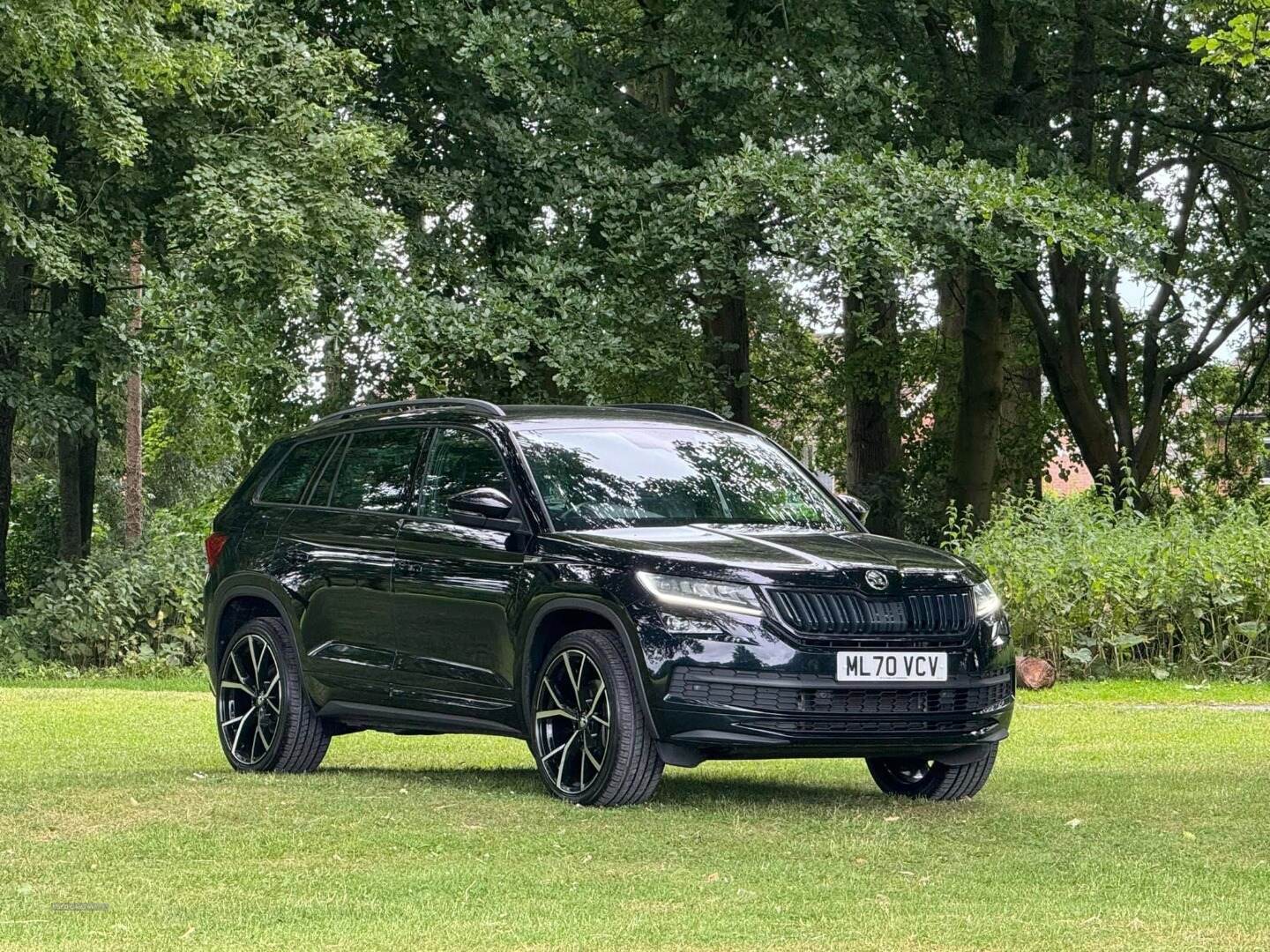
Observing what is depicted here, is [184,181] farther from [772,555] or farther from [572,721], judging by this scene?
[772,555]

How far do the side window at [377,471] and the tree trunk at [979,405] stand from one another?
57.2 ft

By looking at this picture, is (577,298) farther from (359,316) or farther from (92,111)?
(92,111)

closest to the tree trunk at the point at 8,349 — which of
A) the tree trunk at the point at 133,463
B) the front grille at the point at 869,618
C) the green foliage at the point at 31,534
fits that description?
the green foliage at the point at 31,534

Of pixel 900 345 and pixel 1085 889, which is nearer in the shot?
pixel 1085 889

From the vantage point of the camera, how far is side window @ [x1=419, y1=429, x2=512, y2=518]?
9.91m

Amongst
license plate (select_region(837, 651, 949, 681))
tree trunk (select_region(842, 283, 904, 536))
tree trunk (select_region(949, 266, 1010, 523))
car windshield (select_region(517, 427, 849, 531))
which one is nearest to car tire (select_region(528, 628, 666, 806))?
car windshield (select_region(517, 427, 849, 531))

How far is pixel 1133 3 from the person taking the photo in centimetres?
2711

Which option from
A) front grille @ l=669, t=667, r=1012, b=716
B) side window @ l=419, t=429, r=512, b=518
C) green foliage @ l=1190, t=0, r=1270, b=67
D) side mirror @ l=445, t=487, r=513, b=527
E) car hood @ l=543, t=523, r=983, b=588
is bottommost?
front grille @ l=669, t=667, r=1012, b=716

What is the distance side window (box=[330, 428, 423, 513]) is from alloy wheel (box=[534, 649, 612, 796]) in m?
1.54

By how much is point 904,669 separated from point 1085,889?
1886mm

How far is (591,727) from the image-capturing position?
902 centimetres

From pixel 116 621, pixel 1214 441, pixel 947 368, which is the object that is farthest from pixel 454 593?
pixel 1214 441

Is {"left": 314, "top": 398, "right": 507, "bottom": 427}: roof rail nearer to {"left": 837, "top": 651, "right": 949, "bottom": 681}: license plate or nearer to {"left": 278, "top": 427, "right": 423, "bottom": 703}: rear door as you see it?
{"left": 278, "top": 427, "right": 423, "bottom": 703}: rear door

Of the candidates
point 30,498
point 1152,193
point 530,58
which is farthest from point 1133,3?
point 30,498
